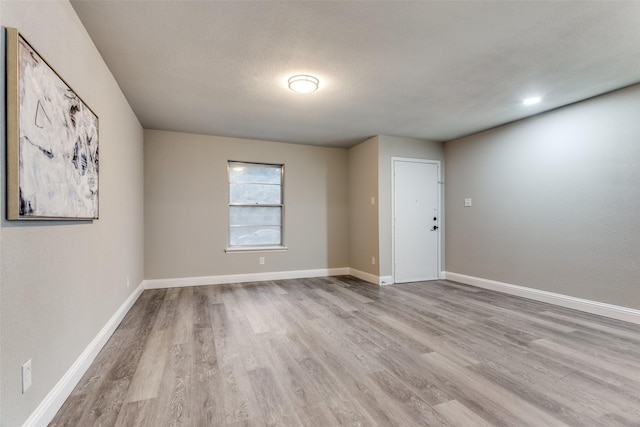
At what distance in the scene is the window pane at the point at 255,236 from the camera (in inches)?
203

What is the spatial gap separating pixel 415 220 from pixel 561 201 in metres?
2.00

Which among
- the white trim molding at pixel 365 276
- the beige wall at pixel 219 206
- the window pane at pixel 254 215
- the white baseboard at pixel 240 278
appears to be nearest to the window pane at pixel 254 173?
the beige wall at pixel 219 206

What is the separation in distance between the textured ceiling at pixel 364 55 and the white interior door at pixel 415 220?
4.36 ft

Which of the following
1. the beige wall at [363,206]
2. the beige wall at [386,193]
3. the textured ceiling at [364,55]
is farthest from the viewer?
the beige wall at [363,206]

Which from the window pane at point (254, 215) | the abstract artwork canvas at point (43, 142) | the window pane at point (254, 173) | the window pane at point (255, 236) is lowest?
the window pane at point (255, 236)

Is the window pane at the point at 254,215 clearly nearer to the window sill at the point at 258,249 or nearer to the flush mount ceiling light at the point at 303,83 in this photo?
the window sill at the point at 258,249

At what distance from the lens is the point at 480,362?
2225 millimetres

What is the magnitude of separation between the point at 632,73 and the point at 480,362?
2997 mm

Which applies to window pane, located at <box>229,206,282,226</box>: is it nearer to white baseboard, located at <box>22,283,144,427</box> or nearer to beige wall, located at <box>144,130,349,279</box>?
beige wall, located at <box>144,130,349,279</box>

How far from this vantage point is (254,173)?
527 cm

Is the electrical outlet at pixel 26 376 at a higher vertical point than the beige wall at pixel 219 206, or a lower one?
lower

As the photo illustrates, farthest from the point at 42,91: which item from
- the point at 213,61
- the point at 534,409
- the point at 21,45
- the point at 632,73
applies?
the point at 632,73

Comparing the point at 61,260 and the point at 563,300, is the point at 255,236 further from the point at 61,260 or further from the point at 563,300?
the point at 563,300

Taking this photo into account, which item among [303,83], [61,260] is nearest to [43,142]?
[61,260]
